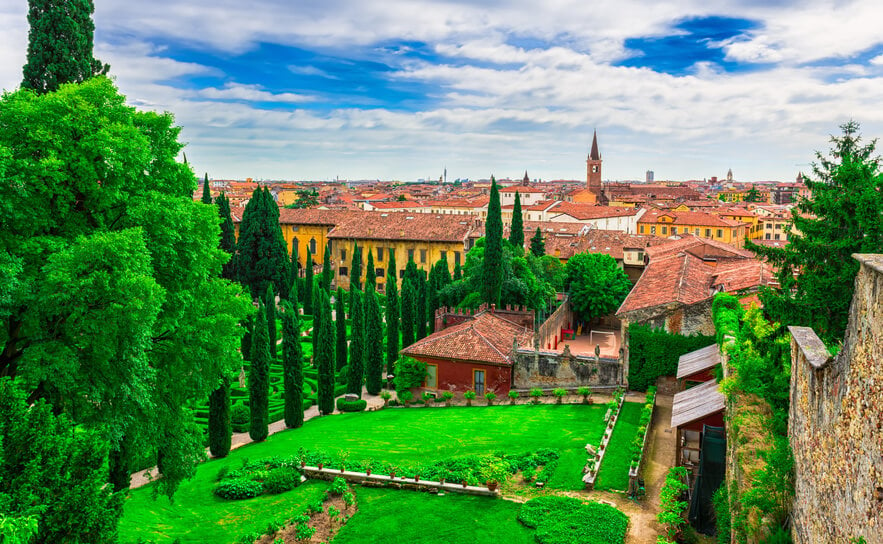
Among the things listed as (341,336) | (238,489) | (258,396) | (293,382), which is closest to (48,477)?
(238,489)

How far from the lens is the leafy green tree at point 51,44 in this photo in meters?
17.2

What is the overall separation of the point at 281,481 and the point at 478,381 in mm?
12634

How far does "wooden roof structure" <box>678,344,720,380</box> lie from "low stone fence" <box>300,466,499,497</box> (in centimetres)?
851

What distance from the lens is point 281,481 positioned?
62.0ft

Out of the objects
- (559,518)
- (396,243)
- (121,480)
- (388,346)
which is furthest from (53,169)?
(396,243)

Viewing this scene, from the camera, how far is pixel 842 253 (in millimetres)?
12938

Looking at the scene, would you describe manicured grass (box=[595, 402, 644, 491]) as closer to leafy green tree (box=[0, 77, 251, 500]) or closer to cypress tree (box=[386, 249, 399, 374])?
leafy green tree (box=[0, 77, 251, 500])

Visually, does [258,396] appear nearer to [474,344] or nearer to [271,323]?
[474,344]

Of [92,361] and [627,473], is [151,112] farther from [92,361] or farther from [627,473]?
[627,473]

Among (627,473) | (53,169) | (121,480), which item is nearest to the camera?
(53,169)

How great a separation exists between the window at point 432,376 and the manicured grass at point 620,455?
9189 millimetres

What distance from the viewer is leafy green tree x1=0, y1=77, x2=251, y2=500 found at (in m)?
12.0

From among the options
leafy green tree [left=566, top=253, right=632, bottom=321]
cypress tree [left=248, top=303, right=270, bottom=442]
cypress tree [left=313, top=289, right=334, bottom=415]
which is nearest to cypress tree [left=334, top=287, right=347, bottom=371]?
cypress tree [left=313, top=289, right=334, bottom=415]

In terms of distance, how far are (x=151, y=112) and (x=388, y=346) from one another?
2215 centimetres
